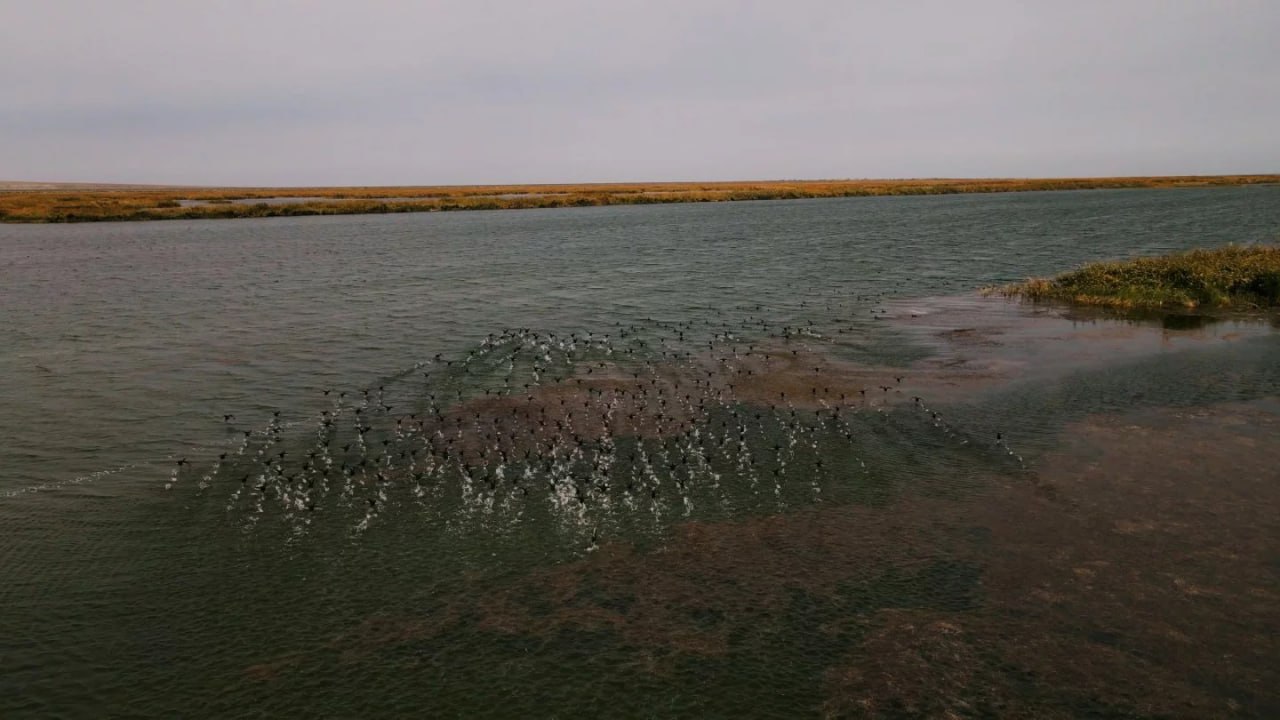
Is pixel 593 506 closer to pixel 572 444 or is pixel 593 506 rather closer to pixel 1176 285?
pixel 572 444

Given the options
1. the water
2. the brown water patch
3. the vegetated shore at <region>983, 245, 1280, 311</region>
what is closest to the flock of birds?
the water

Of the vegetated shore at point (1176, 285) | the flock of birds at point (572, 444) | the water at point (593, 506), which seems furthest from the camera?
the vegetated shore at point (1176, 285)

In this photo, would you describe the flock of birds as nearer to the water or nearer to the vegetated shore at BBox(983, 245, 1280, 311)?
the water

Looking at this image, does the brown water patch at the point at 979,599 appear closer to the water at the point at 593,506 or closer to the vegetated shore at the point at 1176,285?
the water at the point at 593,506

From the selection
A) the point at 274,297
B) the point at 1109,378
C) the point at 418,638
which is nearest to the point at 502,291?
the point at 274,297

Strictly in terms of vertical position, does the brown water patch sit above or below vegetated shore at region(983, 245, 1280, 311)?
below

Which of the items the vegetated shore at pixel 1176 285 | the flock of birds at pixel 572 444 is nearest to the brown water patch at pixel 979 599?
the flock of birds at pixel 572 444
